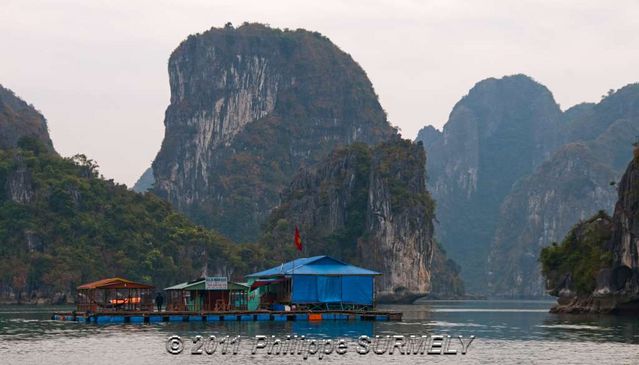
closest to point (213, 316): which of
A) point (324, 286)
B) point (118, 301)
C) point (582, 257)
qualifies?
point (324, 286)

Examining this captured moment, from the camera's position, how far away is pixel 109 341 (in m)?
62.9

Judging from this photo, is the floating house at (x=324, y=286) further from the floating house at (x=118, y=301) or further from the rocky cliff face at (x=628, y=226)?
the rocky cliff face at (x=628, y=226)

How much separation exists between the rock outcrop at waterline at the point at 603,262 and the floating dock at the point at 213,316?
1031 inches

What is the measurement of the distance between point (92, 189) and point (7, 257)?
23578mm

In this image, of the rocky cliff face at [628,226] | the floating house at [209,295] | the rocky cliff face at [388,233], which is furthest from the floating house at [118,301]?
the rocky cliff face at [388,233]

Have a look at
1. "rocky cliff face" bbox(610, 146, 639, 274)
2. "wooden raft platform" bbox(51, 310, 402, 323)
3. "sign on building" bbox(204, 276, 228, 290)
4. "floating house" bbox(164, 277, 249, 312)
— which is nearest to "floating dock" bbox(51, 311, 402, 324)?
"wooden raft platform" bbox(51, 310, 402, 323)

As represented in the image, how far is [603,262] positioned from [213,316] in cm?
4146

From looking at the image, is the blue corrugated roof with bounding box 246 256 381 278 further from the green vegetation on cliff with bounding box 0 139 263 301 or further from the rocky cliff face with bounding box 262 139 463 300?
the rocky cliff face with bounding box 262 139 463 300

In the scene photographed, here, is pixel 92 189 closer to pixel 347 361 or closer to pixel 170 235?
pixel 170 235

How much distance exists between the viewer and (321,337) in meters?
64.8

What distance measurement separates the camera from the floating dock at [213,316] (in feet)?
277

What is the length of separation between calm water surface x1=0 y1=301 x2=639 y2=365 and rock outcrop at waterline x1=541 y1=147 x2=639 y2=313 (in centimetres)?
909

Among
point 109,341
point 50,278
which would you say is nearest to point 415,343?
point 109,341

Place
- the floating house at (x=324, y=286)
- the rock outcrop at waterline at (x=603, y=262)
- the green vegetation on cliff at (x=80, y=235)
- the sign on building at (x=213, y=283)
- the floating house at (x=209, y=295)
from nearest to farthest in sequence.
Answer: the sign on building at (x=213, y=283) → the floating house at (x=209, y=295) → the floating house at (x=324, y=286) → the rock outcrop at waterline at (x=603, y=262) → the green vegetation on cliff at (x=80, y=235)
